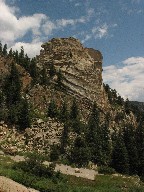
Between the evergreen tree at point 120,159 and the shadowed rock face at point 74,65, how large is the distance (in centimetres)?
3828

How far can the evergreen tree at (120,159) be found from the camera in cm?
6738

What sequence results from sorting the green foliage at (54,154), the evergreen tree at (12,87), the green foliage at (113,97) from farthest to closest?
the green foliage at (113,97), the evergreen tree at (12,87), the green foliage at (54,154)

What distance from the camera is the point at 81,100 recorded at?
106688 mm

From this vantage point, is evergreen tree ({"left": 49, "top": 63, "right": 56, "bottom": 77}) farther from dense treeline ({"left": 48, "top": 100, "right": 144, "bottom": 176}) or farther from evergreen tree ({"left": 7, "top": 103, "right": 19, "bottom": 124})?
evergreen tree ({"left": 7, "top": 103, "right": 19, "bottom": 124})

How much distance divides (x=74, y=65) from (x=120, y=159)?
52174 mm

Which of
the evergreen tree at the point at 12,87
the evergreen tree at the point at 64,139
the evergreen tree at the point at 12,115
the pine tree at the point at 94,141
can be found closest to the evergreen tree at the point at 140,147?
the pine tree at the point at 94,141

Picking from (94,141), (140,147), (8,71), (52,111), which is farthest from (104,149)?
(8,71)

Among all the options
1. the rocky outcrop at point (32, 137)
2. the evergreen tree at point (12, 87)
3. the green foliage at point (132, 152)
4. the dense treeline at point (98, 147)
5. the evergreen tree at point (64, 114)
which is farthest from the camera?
the evergreen tree at point (12, 87)

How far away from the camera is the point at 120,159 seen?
67.9 meters

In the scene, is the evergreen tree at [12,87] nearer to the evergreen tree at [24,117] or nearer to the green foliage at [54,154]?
the evergreen tree at [24,117]

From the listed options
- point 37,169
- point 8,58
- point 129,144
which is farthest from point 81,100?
point 37,169

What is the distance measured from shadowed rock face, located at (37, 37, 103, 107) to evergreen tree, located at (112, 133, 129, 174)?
38.3 m

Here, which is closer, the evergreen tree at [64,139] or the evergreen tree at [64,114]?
the evergreen tree at [64,139]

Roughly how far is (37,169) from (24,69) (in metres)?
62.1
